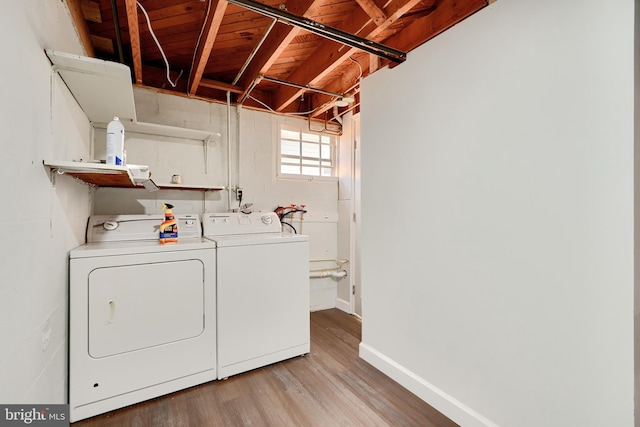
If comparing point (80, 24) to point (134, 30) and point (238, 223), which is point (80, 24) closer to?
point (134, 30)

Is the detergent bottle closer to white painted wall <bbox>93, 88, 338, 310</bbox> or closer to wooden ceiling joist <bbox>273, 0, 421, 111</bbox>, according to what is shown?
white painted wall <bbox>93, 88, 338, 310</bbox>

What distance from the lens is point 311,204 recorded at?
345cm

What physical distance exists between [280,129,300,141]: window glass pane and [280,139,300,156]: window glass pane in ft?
0.16

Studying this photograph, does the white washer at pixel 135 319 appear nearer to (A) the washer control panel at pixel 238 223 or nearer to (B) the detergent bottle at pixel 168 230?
(B) the detergent bottle at pixel 168 230

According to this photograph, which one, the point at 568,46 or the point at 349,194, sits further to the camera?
the point at 349,194

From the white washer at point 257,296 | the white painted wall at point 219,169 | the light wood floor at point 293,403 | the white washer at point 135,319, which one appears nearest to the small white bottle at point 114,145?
the white washer at point 135,319

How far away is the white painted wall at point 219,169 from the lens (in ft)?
8.50

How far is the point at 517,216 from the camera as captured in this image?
136 centimetres

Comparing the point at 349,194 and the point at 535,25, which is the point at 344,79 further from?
the point at 535,25

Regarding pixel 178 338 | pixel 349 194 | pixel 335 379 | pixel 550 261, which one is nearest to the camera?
pixel 550 261

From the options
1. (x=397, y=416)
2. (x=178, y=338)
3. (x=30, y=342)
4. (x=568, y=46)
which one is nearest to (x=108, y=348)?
(x=178, y=338)

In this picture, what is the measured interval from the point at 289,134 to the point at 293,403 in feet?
8.79

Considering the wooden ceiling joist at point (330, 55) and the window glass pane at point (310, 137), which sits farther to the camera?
the window glass pane at point (310, 137)

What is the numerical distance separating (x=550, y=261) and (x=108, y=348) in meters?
2.37
